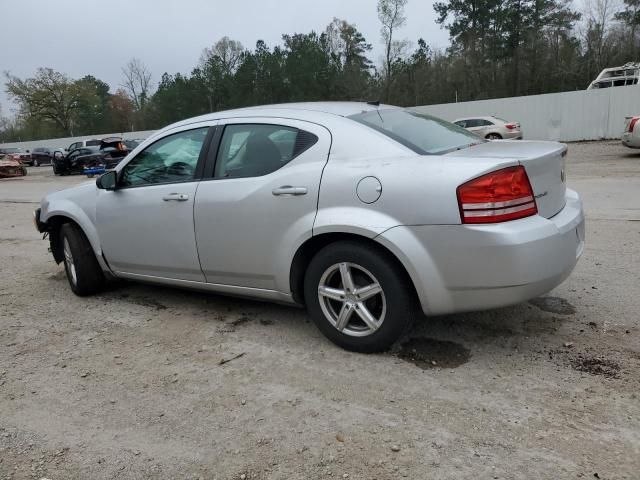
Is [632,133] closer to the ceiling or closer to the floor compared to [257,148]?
closer to the floor

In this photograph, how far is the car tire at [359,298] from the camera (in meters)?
3.02

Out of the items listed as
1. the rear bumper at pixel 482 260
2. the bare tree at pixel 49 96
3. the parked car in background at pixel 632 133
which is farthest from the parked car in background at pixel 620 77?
the bare tree at pixel 49 96

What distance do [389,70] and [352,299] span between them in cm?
5186

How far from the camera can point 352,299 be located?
3184mm

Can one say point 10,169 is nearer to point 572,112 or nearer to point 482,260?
point 572,112

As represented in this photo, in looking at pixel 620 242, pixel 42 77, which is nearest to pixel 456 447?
pixel 620 242

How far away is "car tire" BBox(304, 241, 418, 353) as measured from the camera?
9.91ft

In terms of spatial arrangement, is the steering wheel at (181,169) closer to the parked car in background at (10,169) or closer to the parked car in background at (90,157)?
the parked car in background at (90,157)

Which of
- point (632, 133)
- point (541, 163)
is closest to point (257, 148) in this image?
point (541, 163)

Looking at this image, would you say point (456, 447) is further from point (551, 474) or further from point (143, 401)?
point (143, 401)

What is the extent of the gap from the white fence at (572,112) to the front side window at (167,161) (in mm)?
22736

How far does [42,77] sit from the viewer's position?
64500mm

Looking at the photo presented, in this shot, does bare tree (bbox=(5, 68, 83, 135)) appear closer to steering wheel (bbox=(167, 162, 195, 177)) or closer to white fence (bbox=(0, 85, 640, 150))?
white fence (bbox=(0, 85, 640, 150))

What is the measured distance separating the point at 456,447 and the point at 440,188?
1.31m
